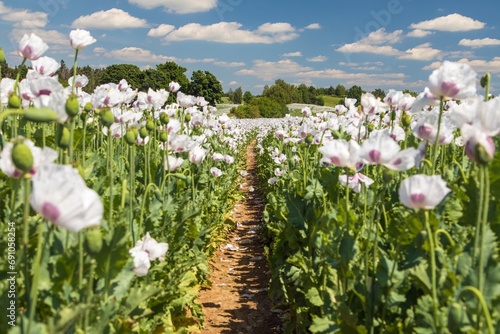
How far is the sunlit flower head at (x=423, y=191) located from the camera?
167 cm

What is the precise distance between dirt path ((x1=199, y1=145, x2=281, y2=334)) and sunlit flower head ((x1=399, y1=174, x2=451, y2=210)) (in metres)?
2.73

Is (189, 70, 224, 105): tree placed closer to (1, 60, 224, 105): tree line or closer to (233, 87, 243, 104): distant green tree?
(1, 60, 224, 105): tree line

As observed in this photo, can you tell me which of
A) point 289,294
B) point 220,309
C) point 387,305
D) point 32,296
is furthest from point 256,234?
point 32,296

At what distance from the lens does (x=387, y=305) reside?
6.67 feet


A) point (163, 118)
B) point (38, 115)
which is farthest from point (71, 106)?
point (163, 118)

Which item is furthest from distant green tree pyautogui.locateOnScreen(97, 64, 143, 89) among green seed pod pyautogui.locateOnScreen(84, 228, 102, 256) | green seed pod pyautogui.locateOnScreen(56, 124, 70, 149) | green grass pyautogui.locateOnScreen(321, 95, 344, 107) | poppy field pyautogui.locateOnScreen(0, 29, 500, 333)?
green grass pyautogui.locateOnScreen(321, 95, 344, 107)

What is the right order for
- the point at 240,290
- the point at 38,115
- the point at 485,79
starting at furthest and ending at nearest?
the point at 240,290, the point at 485,79, the point at 38,115

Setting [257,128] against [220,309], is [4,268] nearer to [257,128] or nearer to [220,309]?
[220,309]

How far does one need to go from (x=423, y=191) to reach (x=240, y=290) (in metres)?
3.75

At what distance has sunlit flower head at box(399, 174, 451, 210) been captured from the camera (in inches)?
65.6

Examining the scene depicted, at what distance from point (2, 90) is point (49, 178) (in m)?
1.94

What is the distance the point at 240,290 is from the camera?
5.20m

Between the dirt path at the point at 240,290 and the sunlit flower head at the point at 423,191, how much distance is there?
2.73 metres

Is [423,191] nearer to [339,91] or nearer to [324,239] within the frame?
[324,239]
